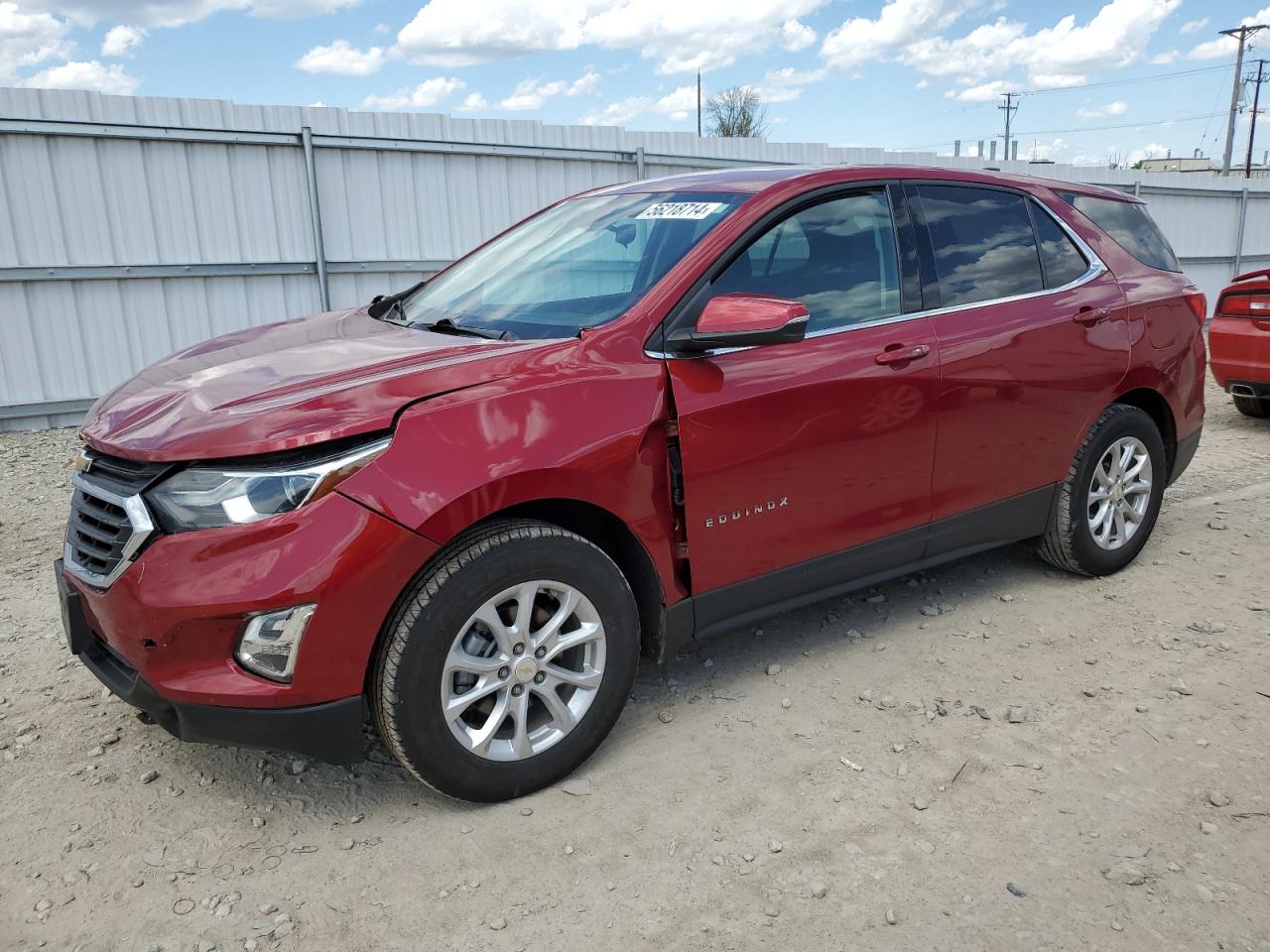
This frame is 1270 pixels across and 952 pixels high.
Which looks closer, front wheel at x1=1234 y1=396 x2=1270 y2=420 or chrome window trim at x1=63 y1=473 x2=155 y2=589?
chrome window trim at x1=63 y1=473 x2=155 y2=589

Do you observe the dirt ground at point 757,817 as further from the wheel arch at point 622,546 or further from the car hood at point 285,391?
the car hood at point 285,391

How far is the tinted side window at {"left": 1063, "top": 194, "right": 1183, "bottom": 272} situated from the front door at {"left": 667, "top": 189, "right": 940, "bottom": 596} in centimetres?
138

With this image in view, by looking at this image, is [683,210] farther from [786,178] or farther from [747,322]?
[747,322]

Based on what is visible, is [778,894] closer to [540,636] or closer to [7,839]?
[540,636]

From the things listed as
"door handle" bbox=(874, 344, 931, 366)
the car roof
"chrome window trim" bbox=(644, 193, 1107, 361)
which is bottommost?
"door handle" bbox=(874, 344, 931, 366)

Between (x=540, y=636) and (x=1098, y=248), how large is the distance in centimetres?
314

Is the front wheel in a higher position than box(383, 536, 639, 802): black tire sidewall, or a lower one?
lower

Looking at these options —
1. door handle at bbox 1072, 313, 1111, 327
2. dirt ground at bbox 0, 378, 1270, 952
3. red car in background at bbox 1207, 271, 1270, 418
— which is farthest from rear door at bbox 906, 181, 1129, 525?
red car in background at bbox 1207, 271, 1270, 418

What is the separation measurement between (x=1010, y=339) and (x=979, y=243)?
1.34 feet

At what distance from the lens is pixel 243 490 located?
2381 mm

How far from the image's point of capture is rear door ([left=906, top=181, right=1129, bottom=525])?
3.63 m

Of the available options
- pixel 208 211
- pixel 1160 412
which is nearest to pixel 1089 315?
pixel 1160 412

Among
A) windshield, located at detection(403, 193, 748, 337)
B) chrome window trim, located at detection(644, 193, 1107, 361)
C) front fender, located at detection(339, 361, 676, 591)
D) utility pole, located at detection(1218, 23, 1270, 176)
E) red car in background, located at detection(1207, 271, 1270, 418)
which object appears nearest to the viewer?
front fender, located at detection(339, 361, 676, 591)

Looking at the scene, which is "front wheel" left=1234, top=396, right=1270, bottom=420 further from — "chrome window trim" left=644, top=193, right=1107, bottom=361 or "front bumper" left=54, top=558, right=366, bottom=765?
"front bumper" left=54, top=558, right=366, bottom=765
